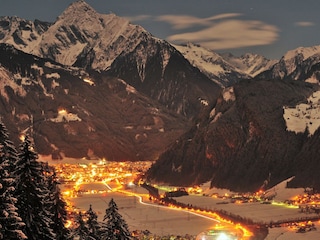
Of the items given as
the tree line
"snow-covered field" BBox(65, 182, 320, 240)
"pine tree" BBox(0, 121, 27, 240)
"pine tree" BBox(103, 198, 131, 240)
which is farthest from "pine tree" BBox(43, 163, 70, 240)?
"snow-covered field" BBox(65, 182, 320, 240)

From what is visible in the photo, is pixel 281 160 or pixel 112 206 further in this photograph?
pixel 281 160

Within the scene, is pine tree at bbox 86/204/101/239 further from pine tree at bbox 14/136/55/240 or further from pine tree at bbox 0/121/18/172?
pine tree at bbox 0/121/18/172

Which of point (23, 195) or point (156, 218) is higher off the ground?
point (23, 195)

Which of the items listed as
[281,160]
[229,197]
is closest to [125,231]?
[229,197]

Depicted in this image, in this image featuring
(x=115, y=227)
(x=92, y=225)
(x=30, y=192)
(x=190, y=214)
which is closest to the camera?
(x=30, y=192)

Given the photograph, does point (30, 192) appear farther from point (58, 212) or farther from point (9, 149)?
point (58, 212)

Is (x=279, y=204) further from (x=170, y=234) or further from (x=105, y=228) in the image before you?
(x=105, y=228)

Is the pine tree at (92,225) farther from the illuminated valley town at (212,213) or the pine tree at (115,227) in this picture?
the illuminated valley town at (212,213)

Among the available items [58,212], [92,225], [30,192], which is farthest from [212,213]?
[30,192]

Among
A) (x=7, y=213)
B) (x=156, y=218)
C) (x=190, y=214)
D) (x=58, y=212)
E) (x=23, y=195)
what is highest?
(x=23, y=195)
